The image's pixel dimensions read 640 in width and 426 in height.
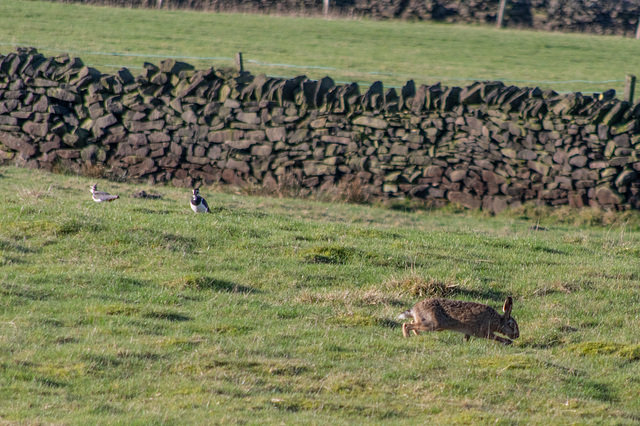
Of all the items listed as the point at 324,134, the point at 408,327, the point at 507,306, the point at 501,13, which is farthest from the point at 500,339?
the point at 501,13

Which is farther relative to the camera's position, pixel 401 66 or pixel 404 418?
pixel 401 66

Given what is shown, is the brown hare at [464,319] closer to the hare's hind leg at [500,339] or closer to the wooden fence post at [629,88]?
the hare's hind leg at [500,339]

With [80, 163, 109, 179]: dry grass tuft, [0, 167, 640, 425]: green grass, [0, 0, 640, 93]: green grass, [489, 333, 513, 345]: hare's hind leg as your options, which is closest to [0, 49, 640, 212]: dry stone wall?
[80, 163, 109, 179]: dry grass tuft

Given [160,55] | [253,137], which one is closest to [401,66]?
[160,55]

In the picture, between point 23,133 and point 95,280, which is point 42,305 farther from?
point 23,133

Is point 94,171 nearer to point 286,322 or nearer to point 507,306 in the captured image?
point 286,322

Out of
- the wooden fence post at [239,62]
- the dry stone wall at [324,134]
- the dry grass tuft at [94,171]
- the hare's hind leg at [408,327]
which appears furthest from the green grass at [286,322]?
the wooden fence post at [239,62]

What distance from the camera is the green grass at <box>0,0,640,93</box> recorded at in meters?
25.3

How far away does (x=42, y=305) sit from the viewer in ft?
24.4

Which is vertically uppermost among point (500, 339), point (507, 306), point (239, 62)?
point (239, 62)

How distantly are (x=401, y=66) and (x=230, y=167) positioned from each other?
10341 millimetres

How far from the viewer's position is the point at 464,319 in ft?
23.5

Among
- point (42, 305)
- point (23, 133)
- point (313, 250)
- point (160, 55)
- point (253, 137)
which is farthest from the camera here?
Answer: point (160, 55)

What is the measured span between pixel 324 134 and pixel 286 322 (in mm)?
10839
